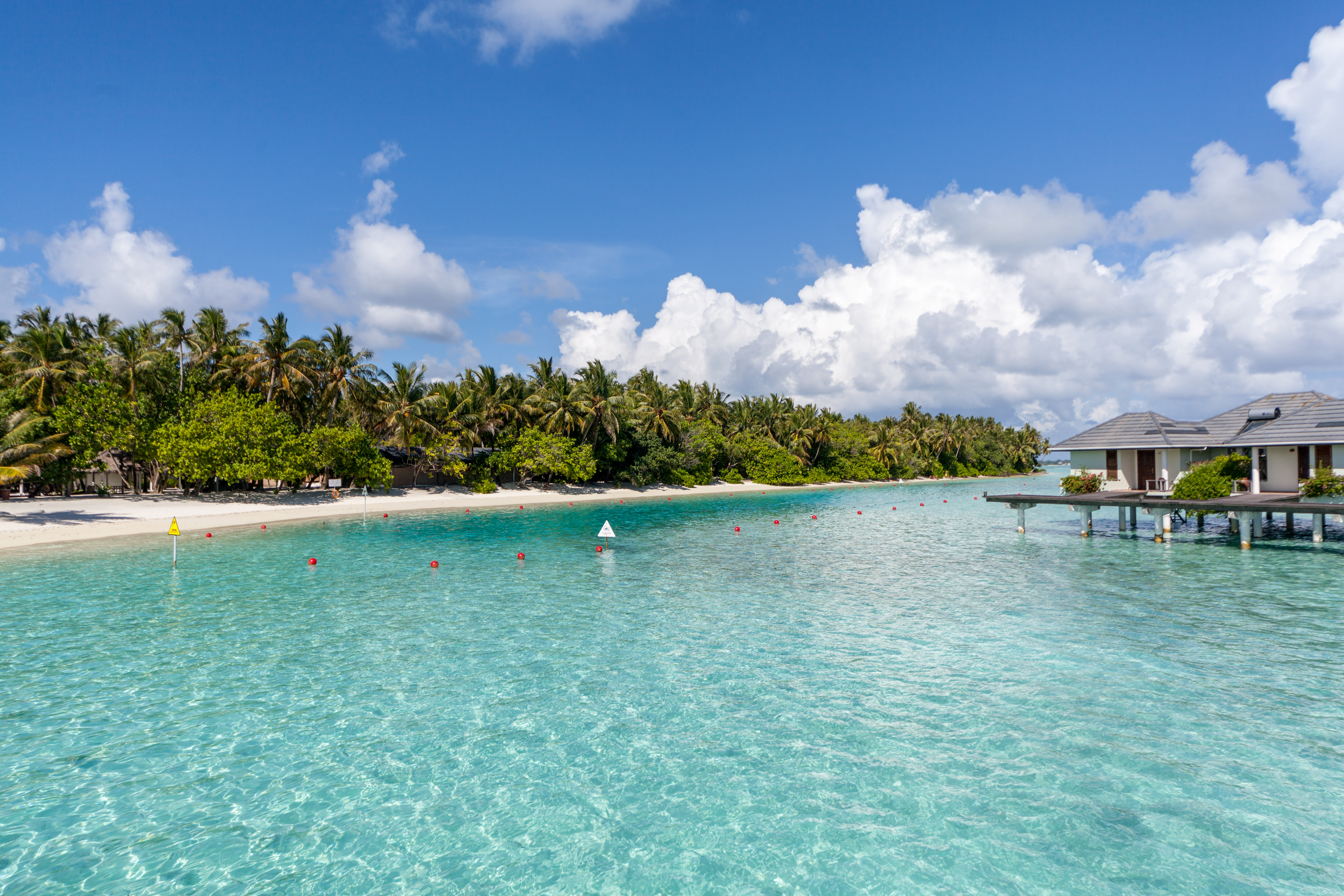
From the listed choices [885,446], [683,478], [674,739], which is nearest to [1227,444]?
[674,739]

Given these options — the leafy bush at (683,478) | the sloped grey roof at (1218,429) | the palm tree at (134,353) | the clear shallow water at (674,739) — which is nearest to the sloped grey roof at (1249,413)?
the sloped grey roof at (1218,429)

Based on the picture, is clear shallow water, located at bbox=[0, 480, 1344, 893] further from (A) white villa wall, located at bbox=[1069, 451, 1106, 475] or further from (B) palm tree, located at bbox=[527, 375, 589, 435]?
(B) palm tree, located at bbox=[527, 375, 589, 435]

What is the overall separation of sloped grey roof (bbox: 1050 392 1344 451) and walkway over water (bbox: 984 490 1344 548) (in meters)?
2.30

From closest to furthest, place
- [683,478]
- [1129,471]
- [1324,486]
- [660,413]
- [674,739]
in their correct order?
[674,739] → [1324,486] → [1129,471] → [660,413] → [683,478]

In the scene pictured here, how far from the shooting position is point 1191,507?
26453 millimetres

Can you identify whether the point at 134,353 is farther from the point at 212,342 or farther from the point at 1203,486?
the point at 1203,486

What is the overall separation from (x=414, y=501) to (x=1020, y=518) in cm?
4197

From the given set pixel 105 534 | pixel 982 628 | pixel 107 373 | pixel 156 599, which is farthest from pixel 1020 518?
pixel 107 373

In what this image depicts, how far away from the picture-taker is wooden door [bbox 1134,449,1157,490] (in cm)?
3175

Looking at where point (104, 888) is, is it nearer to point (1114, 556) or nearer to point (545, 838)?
point (545, 838)

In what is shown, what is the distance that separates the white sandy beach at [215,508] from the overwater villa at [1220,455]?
36515 mm

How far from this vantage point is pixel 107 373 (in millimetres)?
42281

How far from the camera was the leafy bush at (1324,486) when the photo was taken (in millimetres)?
24750

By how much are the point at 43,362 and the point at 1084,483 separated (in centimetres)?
6084
